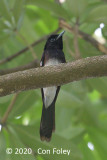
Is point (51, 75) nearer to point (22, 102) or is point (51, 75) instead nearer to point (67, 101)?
point (67, 101)

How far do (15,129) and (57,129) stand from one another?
3.08ft

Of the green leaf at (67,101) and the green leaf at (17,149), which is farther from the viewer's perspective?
the green leaf at (67,101)

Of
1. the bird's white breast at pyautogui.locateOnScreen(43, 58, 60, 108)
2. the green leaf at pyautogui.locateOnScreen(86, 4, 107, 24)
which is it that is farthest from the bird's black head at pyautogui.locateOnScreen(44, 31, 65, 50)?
the green leaf at pyautogui.locateOnScreen(86, 4, 107, 24)

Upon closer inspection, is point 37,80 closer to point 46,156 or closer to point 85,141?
point 46,156

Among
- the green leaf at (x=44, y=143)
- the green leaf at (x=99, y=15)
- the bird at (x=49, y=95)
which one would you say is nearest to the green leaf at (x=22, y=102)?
the bird at (x=49, y=95)

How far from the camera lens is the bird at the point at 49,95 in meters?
2.86

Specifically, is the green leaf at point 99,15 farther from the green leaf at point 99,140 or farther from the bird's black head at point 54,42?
the green leaf at point 99,140

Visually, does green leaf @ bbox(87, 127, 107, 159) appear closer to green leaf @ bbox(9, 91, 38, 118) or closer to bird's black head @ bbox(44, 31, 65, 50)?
green leaf @ bbox(9, 91, 38, 118)

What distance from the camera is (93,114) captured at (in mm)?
3857

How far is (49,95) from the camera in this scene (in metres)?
3.08

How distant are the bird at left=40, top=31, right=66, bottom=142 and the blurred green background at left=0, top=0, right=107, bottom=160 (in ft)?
0.21

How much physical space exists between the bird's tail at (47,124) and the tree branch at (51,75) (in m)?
0.85

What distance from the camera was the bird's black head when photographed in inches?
136

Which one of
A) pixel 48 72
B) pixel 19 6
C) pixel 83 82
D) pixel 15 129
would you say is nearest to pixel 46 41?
pixel 19 6
